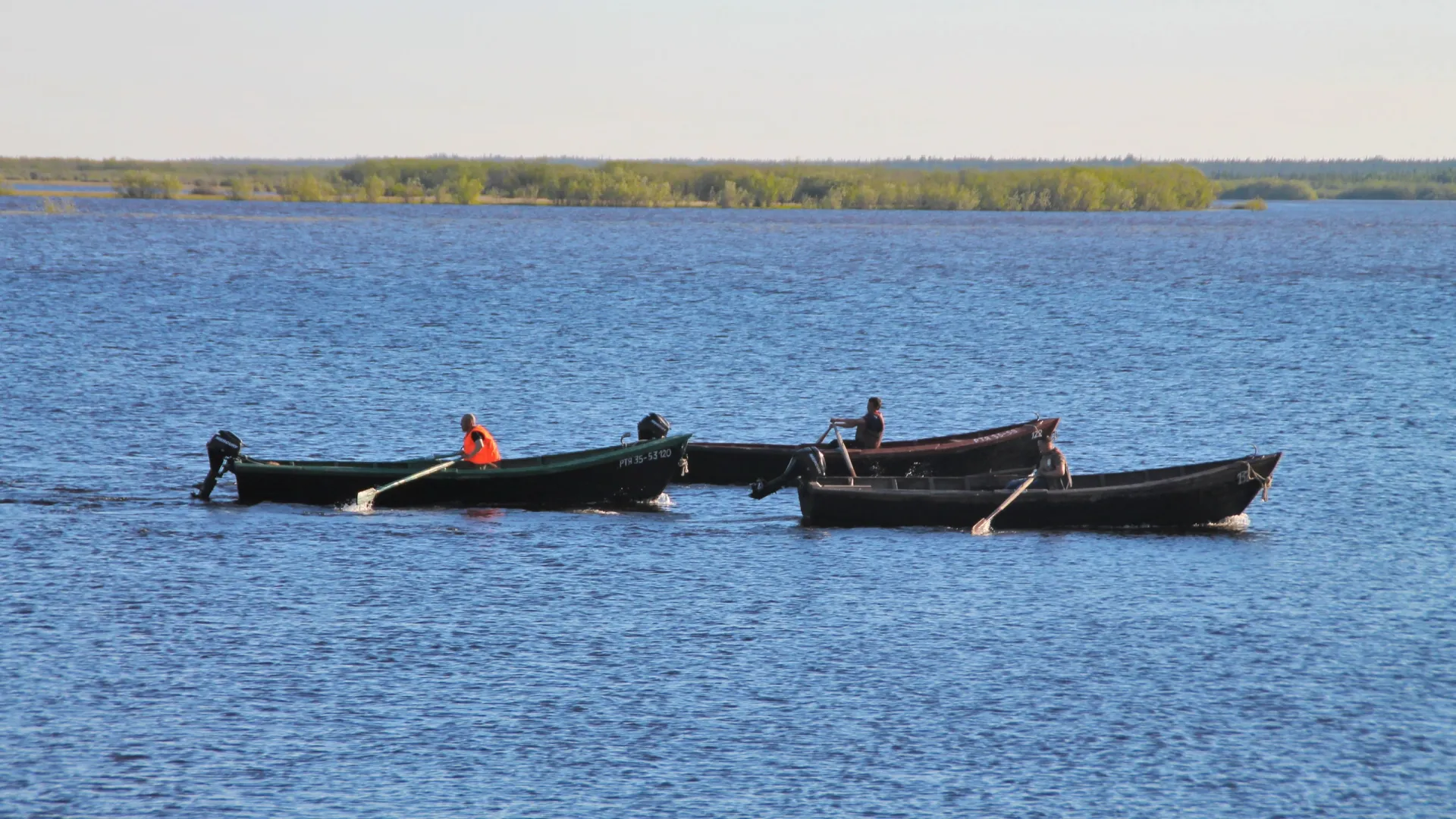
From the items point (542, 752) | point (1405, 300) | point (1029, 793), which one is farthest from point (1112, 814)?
point (1405, 300)

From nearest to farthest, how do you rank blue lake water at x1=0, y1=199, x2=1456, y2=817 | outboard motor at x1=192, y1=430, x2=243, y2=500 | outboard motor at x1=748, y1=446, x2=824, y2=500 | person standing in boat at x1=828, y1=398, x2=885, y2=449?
1. blue lake water at x1=0, y1=199, x2=1456, y2=817
2. outboard motor at x1=748, y1=446, x2=824, y2=500
3. outboard motor at x1=192, y1=430, x2=243, y2=500
4. person standing in boat at x1=828, y1=398, x2=885, y2=449

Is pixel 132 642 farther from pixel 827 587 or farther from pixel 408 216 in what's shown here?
pixel 408 216

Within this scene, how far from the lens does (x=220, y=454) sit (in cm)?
2948

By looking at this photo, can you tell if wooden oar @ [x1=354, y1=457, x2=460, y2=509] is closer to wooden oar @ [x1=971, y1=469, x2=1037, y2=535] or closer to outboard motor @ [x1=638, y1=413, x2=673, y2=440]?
outboard motor @ [x1=638, y1=413, x2=673, y2=440]

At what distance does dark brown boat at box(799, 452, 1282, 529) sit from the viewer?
92.1 ft

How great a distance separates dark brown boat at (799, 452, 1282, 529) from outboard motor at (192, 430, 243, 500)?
1036cm

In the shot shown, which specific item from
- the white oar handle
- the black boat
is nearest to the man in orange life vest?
the black boat

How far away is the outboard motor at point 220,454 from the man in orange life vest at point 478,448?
4053 millimetres

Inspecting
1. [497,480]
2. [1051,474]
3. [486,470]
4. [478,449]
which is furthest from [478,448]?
[1051,474]

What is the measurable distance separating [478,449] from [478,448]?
2 centimetres

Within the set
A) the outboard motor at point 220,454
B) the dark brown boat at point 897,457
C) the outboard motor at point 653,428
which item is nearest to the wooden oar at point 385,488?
the outboard motor at point 220,454

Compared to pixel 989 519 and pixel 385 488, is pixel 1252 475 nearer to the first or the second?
pixel 989 519

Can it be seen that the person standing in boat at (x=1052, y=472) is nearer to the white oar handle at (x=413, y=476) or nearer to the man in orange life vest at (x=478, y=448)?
the man in orange life vest at (x=478, y=448)

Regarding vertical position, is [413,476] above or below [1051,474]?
below
